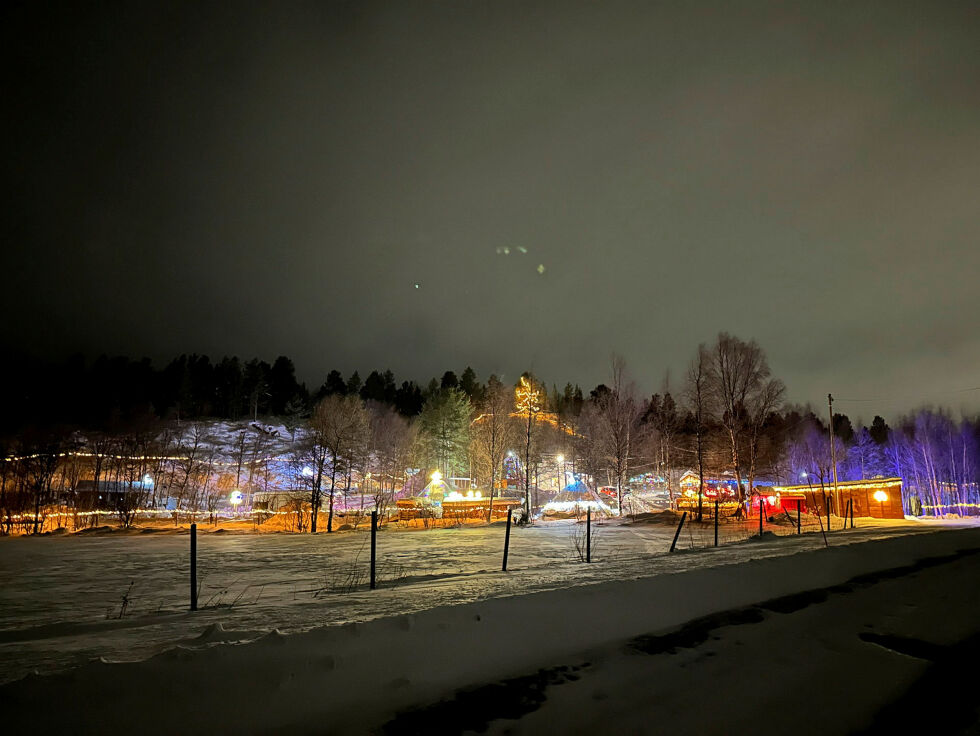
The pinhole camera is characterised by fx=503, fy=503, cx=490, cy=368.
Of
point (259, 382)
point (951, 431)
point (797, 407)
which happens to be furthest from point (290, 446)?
point (951, 431)

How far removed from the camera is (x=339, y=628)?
5418 millimetres

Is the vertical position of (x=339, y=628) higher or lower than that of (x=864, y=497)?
higher

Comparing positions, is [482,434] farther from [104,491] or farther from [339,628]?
[339,628]

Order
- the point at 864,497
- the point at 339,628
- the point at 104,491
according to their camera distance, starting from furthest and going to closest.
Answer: the point at 104,491
the point at 864,497
the point at 339,628

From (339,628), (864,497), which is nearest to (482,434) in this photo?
(864,497)

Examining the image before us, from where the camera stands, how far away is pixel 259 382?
109m

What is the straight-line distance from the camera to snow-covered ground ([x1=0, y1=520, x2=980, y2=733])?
405cm

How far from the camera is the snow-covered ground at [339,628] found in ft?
13.3

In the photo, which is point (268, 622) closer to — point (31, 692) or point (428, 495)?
point (31, 692)

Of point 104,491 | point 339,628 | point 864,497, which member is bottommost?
point 104,491

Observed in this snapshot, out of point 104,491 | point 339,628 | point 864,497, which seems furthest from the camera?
point 104,491

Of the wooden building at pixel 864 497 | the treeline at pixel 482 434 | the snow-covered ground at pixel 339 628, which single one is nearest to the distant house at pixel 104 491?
the treeline at pixel 482 434

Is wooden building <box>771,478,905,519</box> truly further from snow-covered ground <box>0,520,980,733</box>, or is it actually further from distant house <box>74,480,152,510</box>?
distant house <box>74,480,152,510</box>

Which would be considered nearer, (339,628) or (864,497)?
(339,628)
